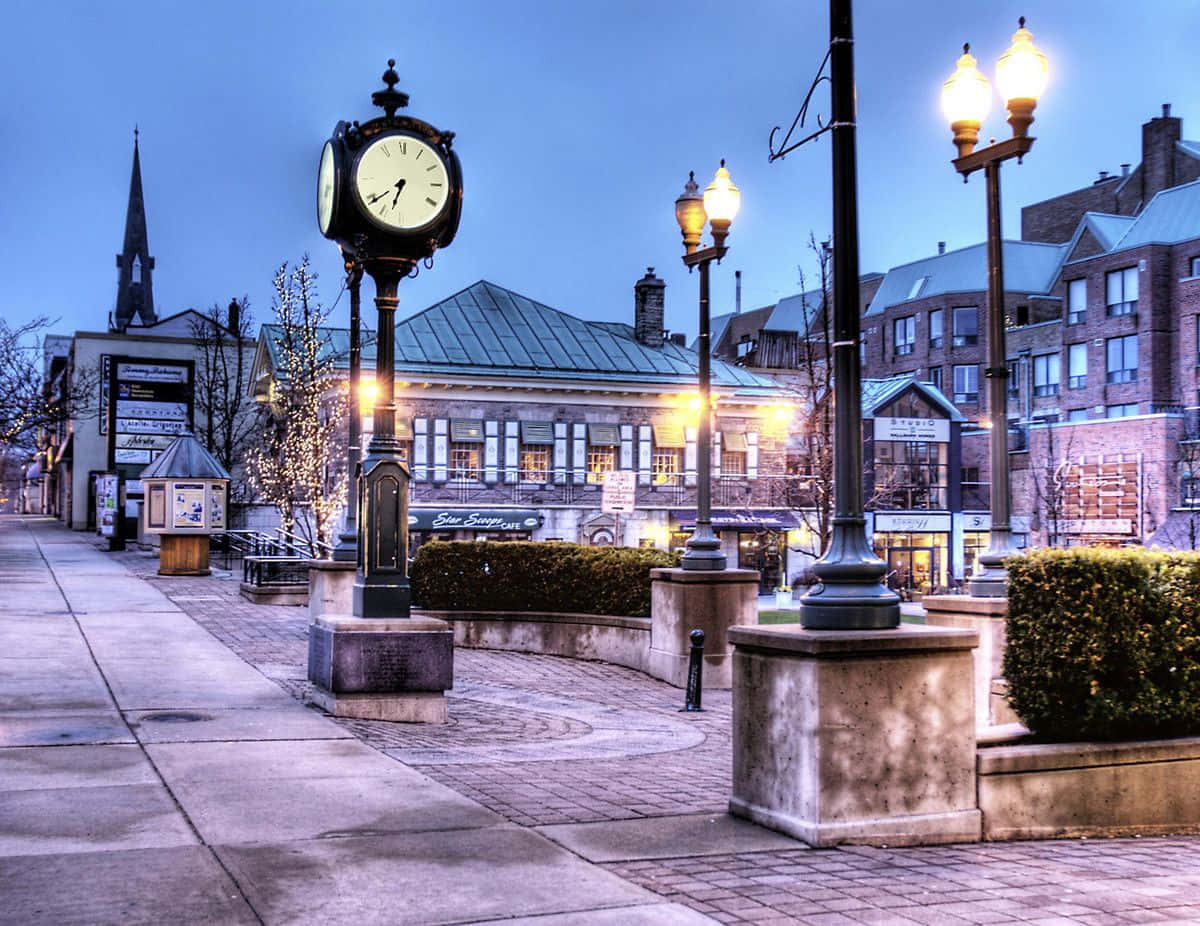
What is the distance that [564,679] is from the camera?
17.1 m

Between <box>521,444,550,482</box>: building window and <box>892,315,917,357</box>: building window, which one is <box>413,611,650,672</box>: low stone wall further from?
<box>892,315,917,357</box>: building window

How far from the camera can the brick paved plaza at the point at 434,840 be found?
5.57 meters

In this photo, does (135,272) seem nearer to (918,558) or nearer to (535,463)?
(535,463)

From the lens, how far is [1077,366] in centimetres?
6272

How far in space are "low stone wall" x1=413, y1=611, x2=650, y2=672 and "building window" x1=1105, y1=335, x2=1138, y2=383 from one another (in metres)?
46.7

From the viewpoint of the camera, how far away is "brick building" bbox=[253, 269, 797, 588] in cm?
4734

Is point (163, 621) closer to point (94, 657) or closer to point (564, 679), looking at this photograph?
point (94, 657)

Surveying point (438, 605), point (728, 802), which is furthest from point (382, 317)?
point (438, 605)

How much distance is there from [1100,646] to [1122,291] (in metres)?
56.5

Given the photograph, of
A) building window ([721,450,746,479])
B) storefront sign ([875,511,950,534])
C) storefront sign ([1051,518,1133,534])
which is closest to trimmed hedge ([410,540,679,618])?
building window ([721,450,746,479])

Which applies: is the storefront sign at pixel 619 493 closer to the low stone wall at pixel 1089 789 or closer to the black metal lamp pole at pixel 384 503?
the black metal lamp pole at pixel 384 503

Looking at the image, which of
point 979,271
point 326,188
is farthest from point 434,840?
point 979,271

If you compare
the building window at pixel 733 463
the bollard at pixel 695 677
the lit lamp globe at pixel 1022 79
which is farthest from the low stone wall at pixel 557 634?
the building window at pixel 733 463

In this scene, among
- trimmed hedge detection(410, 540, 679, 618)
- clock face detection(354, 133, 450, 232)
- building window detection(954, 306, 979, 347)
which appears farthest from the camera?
building window detection(954, 306, 979, 347)
